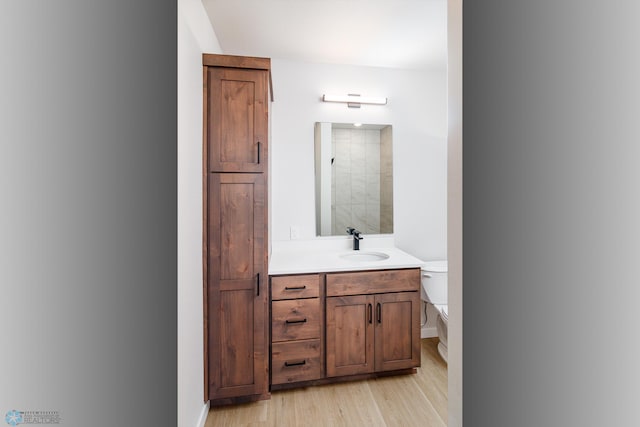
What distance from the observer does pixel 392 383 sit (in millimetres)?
2127

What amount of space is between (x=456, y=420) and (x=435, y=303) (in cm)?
157

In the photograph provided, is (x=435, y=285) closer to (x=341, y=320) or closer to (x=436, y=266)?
(x=436, y=266)

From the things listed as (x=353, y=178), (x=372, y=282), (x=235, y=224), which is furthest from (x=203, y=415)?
(x=353, y=178)

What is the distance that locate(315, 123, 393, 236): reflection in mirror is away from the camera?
266 centimetres

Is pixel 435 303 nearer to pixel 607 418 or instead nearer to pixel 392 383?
pixel 392 383

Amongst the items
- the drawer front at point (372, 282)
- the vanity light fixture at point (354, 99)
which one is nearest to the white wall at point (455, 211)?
the drawer front at point (372, 282)

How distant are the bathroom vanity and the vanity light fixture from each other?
55.1 inches

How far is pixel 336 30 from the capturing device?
211cm

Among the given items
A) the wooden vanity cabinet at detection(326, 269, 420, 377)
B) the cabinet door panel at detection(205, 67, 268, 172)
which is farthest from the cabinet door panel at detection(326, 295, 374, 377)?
the cabinet door panel at detection(205, 67, 268, 172)

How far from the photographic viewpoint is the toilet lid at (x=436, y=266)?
8.10 ft

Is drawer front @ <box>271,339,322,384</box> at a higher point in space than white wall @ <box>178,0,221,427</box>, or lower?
lower

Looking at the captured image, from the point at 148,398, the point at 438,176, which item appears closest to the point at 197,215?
the point at 148,398

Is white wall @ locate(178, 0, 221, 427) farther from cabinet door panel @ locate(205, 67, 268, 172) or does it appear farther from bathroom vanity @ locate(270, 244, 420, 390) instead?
bathroom vanity @ locate(270, 244, 420, 390)

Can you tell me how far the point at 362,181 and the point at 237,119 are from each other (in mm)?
1320
